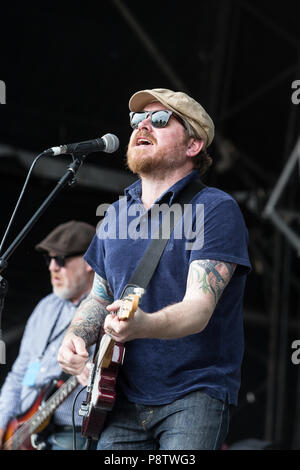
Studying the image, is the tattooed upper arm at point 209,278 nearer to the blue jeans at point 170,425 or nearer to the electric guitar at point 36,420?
the blue jeans at point 170,425

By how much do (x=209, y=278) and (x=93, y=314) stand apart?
60 centimetres

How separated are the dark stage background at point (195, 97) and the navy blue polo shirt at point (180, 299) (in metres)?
2.43

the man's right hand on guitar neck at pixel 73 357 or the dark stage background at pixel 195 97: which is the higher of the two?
the dark stage background at pixel 195 97

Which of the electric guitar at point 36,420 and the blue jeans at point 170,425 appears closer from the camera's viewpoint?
the blue jeans at point 170,425

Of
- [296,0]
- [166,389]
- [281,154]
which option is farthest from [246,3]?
[166,389]

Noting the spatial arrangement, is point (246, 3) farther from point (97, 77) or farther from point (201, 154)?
point (201, 154)

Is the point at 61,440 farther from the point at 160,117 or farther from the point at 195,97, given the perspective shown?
the point at 195,97

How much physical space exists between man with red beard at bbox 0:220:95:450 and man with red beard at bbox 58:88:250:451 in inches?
65.2

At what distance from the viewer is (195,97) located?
611 cm

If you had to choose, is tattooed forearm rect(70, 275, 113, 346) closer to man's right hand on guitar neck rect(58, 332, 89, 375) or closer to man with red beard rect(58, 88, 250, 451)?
man with red beard rect(58, 88, 250, 451)

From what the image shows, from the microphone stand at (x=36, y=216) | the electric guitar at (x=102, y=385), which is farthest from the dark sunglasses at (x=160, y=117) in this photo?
the electric guitar at (x=102, y=385)

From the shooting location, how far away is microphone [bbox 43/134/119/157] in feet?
7.68

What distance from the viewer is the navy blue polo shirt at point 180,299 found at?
214cm

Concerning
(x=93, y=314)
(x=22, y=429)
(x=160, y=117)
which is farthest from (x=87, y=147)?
(x=22, y=429)
